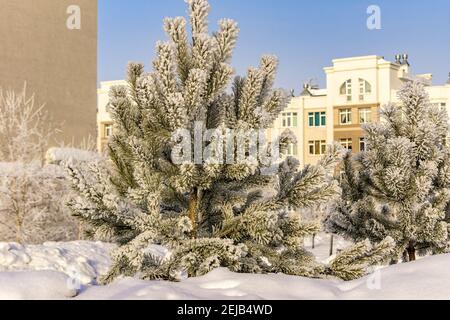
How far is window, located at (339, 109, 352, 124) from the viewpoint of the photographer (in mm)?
48900

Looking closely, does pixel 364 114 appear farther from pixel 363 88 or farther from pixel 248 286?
pixel 248 286

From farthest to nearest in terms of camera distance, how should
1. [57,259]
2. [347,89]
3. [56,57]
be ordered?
[347,89] → [56,57] → [57,259]

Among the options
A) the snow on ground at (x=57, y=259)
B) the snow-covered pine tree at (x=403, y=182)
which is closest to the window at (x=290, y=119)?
the snow on ground at (x=57, y=259)

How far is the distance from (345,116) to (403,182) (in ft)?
134

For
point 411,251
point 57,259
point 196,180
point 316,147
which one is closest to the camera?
point 196,180

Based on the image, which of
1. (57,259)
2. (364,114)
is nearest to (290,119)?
(364,114)

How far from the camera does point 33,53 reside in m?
25.5

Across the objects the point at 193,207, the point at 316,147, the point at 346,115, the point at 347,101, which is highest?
the point at 347,101

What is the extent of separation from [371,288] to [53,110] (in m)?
22.7

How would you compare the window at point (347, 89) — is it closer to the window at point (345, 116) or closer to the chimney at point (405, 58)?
the window at point (345, 116)

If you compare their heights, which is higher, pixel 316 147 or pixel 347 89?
pixel 347 89

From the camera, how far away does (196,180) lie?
635 centimetres
